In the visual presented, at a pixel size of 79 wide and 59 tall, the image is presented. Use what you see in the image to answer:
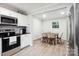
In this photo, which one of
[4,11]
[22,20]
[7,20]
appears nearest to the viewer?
[4,11]

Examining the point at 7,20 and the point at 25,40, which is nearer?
the point at 7,20

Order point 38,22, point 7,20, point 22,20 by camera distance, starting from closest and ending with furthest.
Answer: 1. point 7,20
2. point 38,22
3. point 22,20

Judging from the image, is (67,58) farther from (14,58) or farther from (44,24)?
(44,24)

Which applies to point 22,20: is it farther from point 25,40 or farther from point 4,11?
point 4,11

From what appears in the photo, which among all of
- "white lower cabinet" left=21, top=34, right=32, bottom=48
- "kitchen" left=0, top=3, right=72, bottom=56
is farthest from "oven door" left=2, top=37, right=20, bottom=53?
"white lower cabinet" left=21, top=34, right=32, bottom=48

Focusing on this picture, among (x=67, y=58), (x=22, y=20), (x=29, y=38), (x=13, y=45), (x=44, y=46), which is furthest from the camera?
(x=29, y=38)

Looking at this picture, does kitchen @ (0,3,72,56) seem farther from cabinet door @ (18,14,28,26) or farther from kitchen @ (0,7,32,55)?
cabinet door @ (18,14,28,26)

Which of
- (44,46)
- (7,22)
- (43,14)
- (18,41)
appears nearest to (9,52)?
(18,41)

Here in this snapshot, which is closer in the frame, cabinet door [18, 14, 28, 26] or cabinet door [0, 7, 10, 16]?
cabinet door [0, 7, 10, 16]

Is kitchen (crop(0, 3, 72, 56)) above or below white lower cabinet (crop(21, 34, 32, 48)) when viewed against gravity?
above

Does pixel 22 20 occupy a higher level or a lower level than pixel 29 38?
higher

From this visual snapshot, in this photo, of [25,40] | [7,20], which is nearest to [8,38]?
[7,20]

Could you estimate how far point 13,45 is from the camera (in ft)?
8.52

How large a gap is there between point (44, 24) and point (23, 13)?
1309 mm
